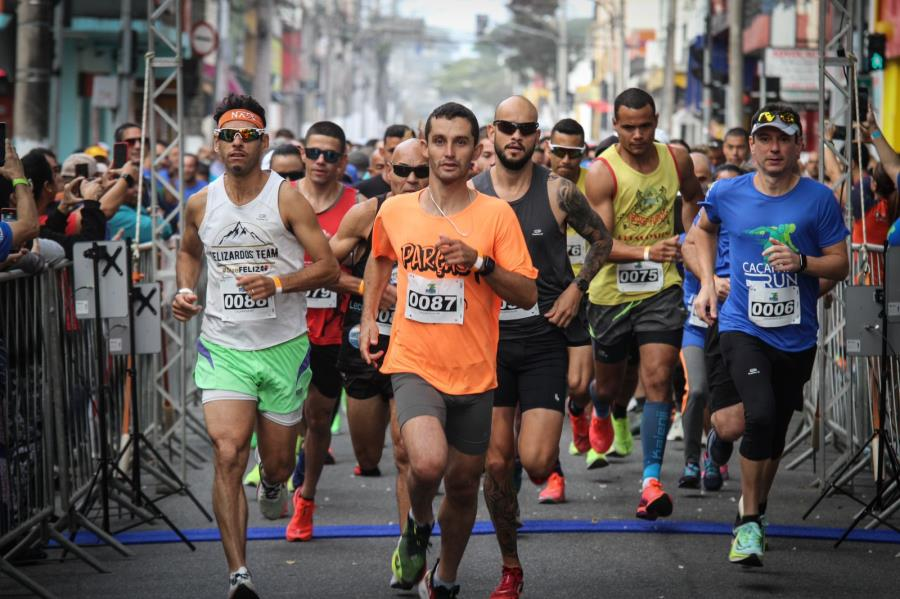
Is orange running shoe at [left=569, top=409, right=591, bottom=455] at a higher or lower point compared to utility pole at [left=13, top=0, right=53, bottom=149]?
lower

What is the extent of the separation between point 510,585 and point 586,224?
1.84 meters

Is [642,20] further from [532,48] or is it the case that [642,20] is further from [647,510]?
[647,510]

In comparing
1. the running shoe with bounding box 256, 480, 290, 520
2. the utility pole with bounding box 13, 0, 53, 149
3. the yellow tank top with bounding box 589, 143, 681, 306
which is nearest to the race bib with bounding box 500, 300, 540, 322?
the running shoe with bounding box 256, 480, 290, 520

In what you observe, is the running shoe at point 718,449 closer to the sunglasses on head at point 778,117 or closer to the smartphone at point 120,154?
the sunglasses on head at point 778,117

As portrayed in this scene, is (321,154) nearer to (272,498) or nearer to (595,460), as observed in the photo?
(272,498)

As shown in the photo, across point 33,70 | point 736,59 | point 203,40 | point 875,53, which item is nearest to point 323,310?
point 875,53

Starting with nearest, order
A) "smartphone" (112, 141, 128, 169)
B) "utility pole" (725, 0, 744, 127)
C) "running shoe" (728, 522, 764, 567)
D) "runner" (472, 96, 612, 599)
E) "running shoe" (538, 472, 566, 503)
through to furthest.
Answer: "runner" (472, 96, 612, 599) → "running shoe" (728, 522, 764, 567) → "running shoe" (538, 472, 566, 503) → "smartphone" (112, 141, 128, 169) → "utility pole" (725, 0, 744, 127)

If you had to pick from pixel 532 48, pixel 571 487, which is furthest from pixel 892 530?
pixel 532 48

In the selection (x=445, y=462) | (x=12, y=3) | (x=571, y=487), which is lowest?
(x=571, y=487)

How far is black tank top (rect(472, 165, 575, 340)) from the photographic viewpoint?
26.0 feet

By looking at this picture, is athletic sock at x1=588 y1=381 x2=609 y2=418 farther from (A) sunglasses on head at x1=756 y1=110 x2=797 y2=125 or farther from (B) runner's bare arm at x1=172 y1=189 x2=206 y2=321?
(B) runner's bare arm at x1=172 y1=189 x2=206 y2=321

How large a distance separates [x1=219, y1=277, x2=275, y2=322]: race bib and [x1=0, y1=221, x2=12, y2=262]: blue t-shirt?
95cm

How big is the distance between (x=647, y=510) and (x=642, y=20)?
75964 millimetres

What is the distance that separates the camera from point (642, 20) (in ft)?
273
